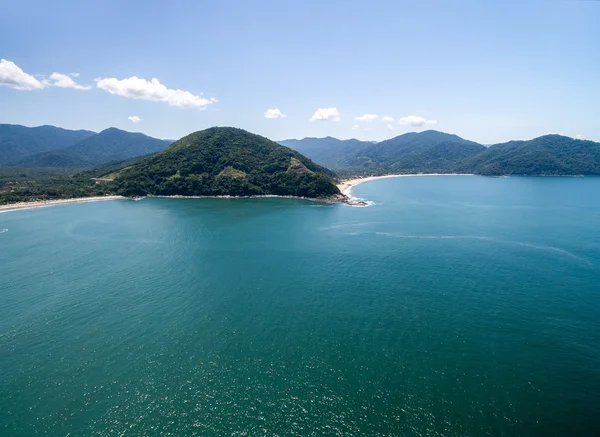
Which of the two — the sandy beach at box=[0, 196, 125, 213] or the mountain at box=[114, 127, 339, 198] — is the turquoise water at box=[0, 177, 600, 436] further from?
the mountain at box=[114, 127, 339, 198]

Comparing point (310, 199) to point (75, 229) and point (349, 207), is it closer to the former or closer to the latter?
point (349, 207)

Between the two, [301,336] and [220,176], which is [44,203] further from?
[301,336]

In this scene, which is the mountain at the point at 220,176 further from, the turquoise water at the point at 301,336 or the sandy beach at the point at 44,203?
the turquoise water at the point at 301,336

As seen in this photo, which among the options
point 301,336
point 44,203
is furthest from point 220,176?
point 301,336

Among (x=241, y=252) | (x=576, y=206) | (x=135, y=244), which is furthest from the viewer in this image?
(x=576, y=206)

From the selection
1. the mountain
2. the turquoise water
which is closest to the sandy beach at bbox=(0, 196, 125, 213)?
the mountain

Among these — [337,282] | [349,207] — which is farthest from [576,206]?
[337,282]

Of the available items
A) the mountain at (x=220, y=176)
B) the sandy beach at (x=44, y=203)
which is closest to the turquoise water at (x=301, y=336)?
the sandy beach at (x=44, y=203)
